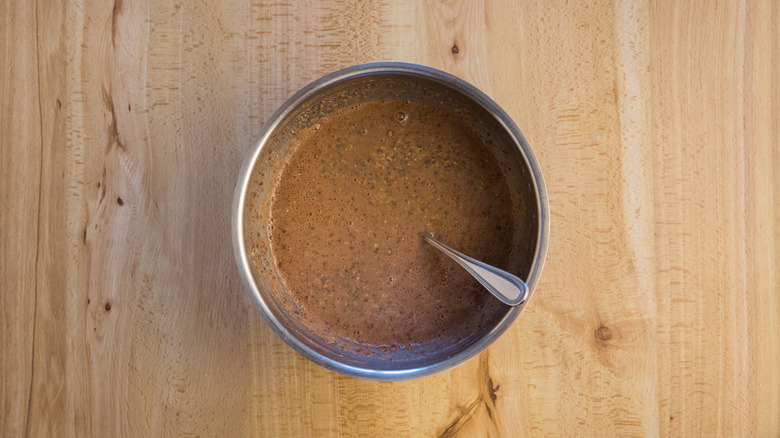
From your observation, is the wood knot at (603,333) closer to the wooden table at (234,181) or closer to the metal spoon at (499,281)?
the wooden table at (234,181)

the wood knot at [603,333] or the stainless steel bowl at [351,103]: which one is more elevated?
the stainless steel bowl at [351,103]

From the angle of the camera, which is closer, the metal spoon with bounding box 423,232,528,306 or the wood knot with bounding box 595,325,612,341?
the metal spoon with bounding box 423,232,528,306

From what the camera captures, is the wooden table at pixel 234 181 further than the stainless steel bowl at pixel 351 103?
Yes

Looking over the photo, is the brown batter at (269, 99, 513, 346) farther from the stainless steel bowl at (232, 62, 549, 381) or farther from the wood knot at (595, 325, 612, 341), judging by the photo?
the wood knot at (595, 325, 612, 341)

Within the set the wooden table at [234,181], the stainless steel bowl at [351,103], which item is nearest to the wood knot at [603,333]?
the wooden table at [234,181]

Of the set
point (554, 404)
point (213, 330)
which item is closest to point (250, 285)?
point (213, 330)

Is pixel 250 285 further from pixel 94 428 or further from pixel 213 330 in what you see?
pixel 94 428

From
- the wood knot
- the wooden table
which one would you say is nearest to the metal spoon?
the wooden table
